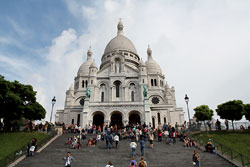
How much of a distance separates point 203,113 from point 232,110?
8.34 m

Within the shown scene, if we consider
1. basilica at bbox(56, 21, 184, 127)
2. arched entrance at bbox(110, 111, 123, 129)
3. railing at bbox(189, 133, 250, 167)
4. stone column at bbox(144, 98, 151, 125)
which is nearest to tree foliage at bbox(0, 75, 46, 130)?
basilica at bbox(56, 21, 184, 127)

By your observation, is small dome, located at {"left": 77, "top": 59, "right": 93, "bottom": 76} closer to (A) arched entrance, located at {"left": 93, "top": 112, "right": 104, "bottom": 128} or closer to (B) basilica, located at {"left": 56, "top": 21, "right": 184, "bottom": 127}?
(B) basilica, located at {"left": 56, "top": 21, "right": 184, "bottom": 127}

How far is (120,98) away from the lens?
36031mm

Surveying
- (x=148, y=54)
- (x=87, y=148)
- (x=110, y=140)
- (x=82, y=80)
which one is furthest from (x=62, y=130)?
(x=148, y=54)

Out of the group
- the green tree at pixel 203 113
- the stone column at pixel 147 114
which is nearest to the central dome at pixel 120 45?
the stone column at pixel 147 114

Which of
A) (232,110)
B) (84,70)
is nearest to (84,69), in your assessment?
(84,70)

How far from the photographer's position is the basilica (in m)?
31.4

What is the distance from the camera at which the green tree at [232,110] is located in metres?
25.4

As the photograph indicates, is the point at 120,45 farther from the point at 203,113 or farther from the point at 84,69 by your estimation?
the point at 203,113

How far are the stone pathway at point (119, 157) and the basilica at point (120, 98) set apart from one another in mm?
13018

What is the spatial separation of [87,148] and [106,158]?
12.6 ft

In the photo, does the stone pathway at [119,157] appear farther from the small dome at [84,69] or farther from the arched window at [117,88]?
the small dome at [84,69]

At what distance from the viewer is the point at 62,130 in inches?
975

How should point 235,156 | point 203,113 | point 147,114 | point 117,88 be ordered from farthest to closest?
point 117,88, point 203,113, point 147,114, point 235,156
